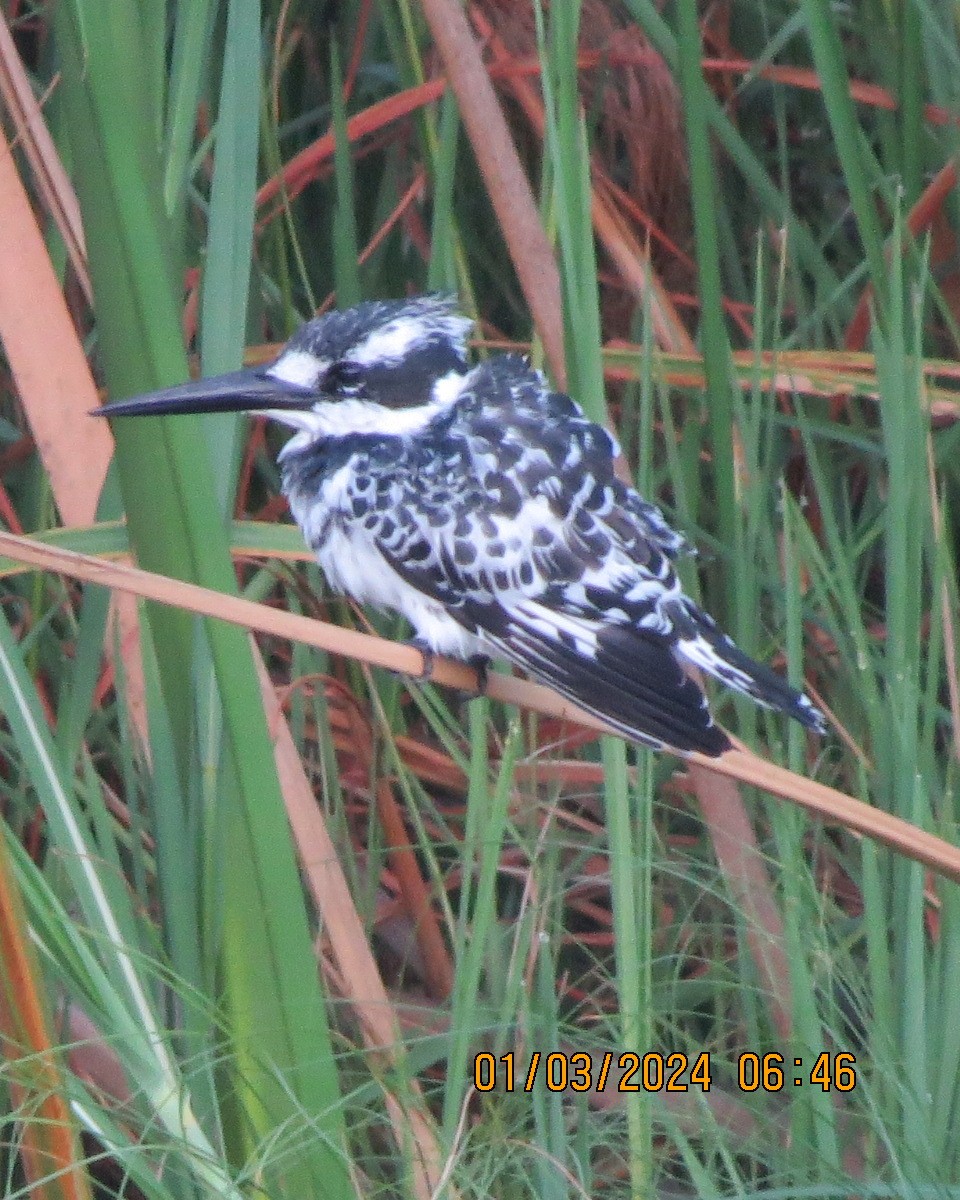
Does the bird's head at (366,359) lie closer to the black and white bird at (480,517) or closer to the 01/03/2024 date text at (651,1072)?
the black and white bird at (480,517)

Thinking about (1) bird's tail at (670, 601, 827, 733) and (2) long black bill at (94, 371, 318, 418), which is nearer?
(2) long black bill at (94, 371, 318, 418)

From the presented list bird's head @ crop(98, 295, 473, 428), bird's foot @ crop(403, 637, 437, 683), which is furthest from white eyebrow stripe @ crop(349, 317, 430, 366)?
bird's foot @ crop(403, 637, 437, 683)

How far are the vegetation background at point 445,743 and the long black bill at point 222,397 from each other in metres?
0.02

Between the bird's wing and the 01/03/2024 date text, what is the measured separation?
0.93 ft

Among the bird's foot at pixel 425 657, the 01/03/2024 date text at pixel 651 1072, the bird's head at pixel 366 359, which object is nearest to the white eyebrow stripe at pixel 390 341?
the bird's head at pixel 366 359

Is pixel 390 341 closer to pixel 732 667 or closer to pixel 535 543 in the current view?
pixel 535 543

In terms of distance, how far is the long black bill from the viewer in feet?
3.31

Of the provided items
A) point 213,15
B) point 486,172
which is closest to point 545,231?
point 486,172

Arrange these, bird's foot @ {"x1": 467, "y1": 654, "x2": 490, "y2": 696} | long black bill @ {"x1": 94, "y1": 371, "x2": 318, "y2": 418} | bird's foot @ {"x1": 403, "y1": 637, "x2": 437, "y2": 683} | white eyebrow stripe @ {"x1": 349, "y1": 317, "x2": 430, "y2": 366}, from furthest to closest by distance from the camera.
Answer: white eyebrow stripe @ {"x1": 349, "y1": 317, "x2": 430, "y2": 366} < bird's foot @ {"x1": 467, "y1": 654, "x2": 490, "y2": 696} < bird's foot @ {"x1": 403, "y1": 637, "x2": 437, "y2": 683} < long black bill @ {"x1": 94, "y1": 371, "x2": 318, "y2": 418}

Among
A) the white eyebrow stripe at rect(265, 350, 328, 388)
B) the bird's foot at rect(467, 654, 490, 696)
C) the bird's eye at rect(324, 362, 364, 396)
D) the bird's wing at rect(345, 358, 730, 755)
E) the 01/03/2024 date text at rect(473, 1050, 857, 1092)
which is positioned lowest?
the 01/03/2024 date text at rect(473, 1050, 857, 1092)

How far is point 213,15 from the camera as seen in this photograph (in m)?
1.31

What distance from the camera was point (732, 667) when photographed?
4.12 feet

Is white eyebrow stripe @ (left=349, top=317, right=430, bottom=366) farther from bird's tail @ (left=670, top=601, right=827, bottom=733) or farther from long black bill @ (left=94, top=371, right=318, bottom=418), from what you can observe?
bird's tail @ (left=670, top=601, right=827, bottom=733)

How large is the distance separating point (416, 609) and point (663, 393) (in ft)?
0.93
